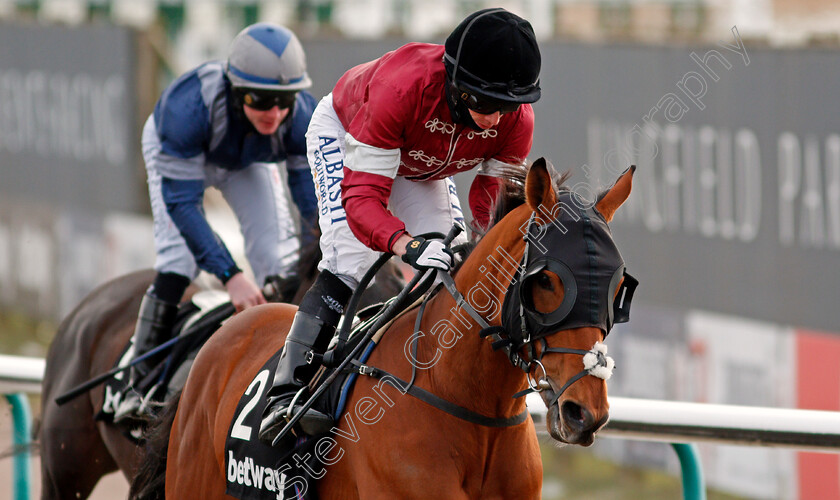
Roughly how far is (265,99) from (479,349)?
198 cm

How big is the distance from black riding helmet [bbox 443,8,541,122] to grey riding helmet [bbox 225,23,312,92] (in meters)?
1.60

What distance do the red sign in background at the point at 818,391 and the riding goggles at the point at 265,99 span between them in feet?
11.0

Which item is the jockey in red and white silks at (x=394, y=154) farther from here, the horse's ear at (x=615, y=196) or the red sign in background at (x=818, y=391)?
the red sign in background at (x=818, y=391)

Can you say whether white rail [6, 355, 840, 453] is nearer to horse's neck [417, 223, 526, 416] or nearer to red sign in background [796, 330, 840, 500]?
horse's neck [417, 223, 526, 416]

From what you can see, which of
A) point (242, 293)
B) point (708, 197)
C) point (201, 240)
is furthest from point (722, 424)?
point (708, 197)

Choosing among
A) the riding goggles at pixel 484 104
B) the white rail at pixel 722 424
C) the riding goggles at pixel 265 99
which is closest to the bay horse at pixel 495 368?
the riding goggles at pixel 484 104

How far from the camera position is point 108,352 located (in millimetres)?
4891

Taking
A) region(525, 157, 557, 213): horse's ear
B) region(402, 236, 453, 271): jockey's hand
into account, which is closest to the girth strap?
region(402, 236, 453, 271): jockey's hand

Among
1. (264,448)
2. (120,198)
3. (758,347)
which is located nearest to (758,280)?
(758,347)

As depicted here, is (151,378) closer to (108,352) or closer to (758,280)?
(108,352)

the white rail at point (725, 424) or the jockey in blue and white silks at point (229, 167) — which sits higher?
the jockey in blue and white silks at point (229, 167)

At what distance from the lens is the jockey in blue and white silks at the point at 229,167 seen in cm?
444

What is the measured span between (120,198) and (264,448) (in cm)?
807

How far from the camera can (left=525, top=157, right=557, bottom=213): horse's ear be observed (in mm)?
2613
